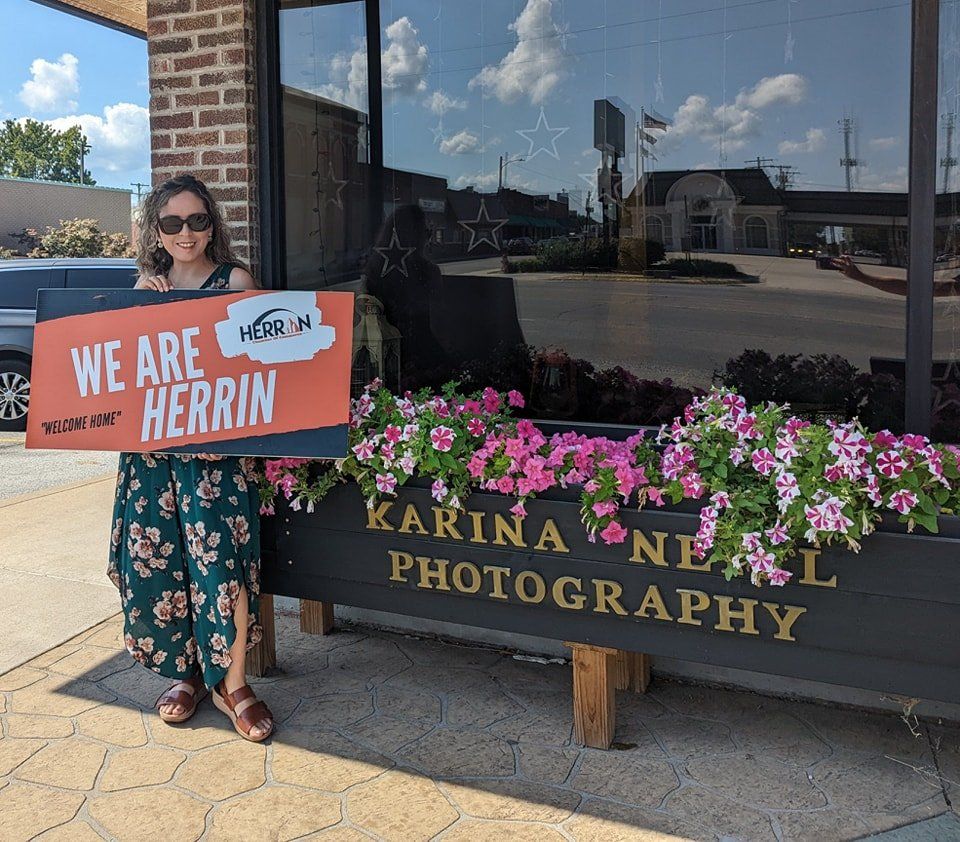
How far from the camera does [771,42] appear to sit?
322 cm

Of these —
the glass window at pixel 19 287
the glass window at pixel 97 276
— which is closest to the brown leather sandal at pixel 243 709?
the glass window at pixel 97 276

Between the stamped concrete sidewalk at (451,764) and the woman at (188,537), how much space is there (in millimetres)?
207

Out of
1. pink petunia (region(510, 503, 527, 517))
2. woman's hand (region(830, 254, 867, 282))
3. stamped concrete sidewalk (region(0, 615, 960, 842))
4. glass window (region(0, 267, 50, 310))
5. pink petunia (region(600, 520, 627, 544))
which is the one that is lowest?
stamped concrete sidewalk (region(0, 615, 960, 842))

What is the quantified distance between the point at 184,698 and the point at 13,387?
660 centimetres

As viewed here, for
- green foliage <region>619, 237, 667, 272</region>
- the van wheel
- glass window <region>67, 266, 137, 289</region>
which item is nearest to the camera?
green foliage <region>619, 237, 667, 272</region>

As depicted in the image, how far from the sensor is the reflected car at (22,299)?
8.12 m

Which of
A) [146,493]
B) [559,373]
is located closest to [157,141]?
[146,493]

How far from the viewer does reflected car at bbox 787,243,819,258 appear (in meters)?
3.21

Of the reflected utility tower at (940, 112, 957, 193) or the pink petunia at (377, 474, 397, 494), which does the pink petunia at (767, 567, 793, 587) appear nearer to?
the pink petunia at (377, 474, 397, 494)

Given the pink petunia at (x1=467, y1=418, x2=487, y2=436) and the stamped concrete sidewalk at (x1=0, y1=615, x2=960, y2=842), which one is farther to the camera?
the pink petunia at (x1=467, y1=418, x2=487, y2=436)

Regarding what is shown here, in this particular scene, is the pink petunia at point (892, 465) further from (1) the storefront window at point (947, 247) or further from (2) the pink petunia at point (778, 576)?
(1) the storefront window at point (947, 247)

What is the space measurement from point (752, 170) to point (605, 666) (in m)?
1.92

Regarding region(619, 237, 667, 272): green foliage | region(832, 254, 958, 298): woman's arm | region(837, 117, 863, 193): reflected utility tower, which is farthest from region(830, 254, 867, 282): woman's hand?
region(619, 237, 667, 272): green foliage

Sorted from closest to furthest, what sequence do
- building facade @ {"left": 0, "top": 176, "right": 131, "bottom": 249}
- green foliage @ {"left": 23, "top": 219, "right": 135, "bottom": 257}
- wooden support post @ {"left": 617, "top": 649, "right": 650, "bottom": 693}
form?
wooden support post @ {"left": 617, "top": 649, "right": 650, "bottom": 693} < green foliage @ {"left": 23, "top": 219, "right": 135, "bottom": 257} < building facade @ {"left": 0, "top": 176, "right": 131, "bottom": 249}
